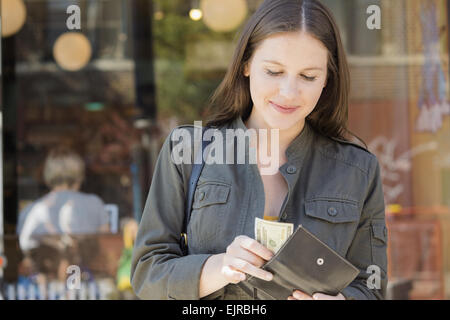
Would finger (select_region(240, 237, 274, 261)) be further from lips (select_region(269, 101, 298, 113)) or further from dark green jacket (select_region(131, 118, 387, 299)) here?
lips (select_region(269, 101, 298, 113))

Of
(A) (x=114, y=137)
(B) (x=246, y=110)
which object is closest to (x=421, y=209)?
(A) (x=114, y=137)

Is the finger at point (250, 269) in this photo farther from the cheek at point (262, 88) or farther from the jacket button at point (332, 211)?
the cheek at point (262, 88)

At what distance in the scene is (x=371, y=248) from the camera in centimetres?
167

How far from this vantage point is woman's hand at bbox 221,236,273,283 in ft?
4.73

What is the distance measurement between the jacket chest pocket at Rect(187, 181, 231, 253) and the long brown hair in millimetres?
240

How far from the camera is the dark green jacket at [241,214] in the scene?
1611 mm

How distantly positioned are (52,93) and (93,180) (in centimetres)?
97

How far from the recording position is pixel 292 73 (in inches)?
63.0

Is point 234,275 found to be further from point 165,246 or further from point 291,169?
point 291,169

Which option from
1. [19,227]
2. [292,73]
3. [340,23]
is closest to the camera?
[292,73]
